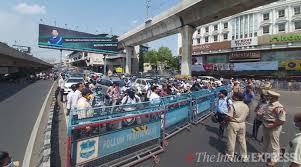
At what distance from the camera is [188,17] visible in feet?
103

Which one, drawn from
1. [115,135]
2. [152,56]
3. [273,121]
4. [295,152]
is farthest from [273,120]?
[152,56]

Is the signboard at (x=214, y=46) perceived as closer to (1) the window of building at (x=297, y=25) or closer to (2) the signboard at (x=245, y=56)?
(2) the signboard at (x=245, y=56)

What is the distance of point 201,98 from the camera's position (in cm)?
1161

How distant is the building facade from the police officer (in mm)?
39941

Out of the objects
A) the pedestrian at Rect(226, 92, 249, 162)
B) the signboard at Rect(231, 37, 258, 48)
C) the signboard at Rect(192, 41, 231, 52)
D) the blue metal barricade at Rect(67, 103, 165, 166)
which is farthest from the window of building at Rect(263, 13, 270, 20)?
the blue metal barricade at Rect(67, 103, 165, 166)

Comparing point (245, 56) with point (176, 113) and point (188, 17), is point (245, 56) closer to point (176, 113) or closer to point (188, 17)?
point (188, 17)

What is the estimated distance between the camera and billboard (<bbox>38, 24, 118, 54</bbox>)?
55656 millimetres

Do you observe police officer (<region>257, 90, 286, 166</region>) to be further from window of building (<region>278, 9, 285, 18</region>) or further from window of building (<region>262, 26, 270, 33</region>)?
window of building (<region>262, 26, 270, 33</region>)

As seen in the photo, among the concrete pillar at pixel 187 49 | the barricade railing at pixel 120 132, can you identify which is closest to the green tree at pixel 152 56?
the concrete pillar at pixel 187 49

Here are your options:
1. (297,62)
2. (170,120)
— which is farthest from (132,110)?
(297,62)

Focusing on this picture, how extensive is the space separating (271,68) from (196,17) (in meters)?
21.3

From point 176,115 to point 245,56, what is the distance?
4357 cm

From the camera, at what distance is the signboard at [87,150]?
15.7ft

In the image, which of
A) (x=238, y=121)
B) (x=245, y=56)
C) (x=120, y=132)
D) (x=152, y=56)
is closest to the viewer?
(x=120, y=132)
